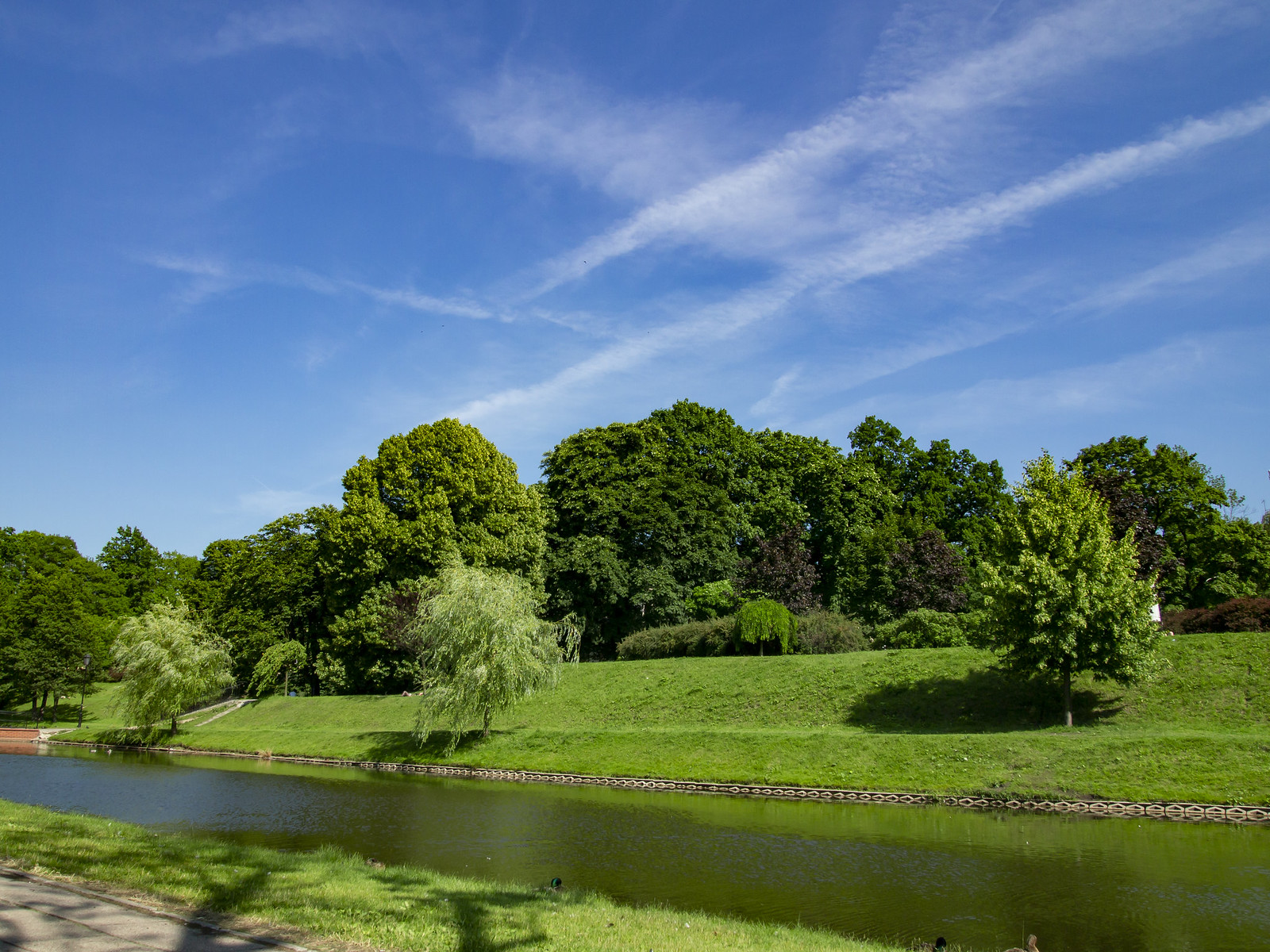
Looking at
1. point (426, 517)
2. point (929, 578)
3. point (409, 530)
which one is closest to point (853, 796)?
point (929, 578)

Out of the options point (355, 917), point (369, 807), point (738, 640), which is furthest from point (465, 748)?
point (355, 917)

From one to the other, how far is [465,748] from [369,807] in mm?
11047

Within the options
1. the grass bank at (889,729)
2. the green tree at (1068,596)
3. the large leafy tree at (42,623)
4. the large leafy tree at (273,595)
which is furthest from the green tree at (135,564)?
the green tree at (1068,596)

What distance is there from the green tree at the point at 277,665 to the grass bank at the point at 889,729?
7.92 metres

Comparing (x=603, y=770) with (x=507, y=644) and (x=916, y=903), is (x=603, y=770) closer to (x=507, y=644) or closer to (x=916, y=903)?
(x=507, y=644)

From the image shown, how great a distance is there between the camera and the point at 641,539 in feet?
169

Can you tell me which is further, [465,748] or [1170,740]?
[465,748]

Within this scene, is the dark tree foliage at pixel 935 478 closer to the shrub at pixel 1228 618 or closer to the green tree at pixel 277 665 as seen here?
the shrub at pixel 1228 618

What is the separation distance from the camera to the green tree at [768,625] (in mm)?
40625

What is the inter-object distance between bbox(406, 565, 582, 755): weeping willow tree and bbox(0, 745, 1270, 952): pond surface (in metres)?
5.26

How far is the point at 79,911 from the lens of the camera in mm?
8250

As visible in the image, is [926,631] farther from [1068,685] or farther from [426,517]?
[426,517]

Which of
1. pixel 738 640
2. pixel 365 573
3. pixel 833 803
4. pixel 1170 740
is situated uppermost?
pixel 365 573

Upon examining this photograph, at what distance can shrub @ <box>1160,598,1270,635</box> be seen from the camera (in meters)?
30.5
